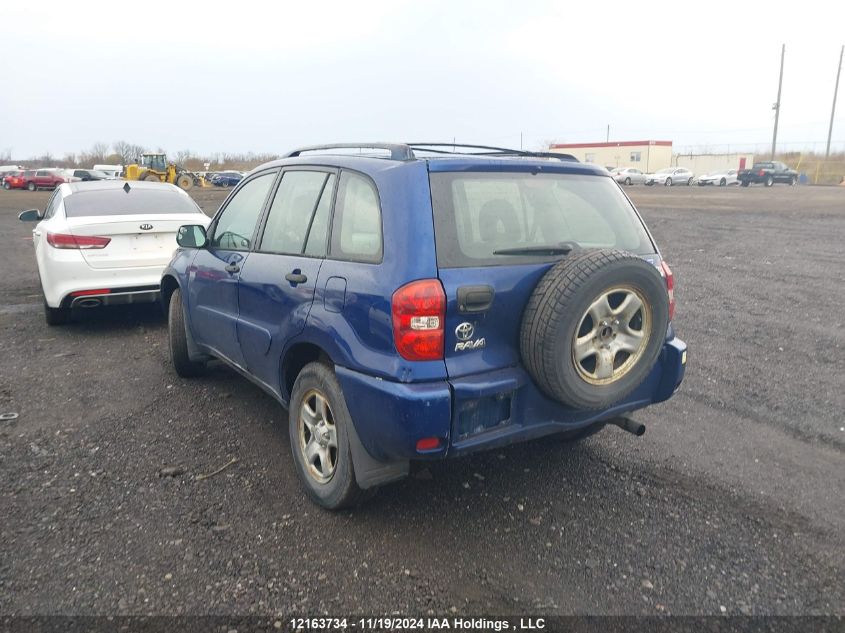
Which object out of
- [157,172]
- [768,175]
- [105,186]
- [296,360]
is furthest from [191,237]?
[768,175]

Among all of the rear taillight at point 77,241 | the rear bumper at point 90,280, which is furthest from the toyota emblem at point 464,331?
the rear taillight at point 77,241

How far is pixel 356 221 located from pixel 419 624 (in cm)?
184

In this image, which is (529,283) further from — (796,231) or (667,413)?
(796,231)

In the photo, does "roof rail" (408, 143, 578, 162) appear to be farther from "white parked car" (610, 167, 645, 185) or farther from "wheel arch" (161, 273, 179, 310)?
"white parked car" (610, 167, 645, 185)

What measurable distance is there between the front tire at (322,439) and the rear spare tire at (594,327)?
0.95 metres

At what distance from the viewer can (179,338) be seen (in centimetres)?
522

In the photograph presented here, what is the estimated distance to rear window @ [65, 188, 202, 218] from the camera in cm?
694

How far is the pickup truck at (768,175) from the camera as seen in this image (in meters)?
45.7

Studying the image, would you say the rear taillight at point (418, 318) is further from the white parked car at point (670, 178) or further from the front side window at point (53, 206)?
the white parked car at point (670, 178)

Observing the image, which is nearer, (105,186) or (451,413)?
(451,413)

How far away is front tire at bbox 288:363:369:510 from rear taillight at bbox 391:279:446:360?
52 centimetres

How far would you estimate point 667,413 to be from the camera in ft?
15.4

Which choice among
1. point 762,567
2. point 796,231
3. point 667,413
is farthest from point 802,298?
point 796,231

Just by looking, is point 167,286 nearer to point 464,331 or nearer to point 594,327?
point 464,331
